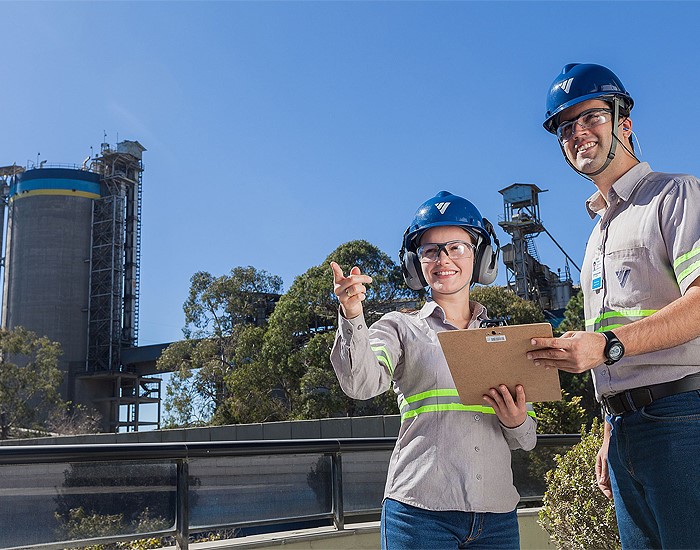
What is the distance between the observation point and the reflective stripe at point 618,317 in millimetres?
2242

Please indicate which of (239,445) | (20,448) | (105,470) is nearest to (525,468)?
(239,445)

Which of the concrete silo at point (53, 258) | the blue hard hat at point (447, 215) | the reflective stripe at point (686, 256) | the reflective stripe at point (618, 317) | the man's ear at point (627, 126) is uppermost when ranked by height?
the concrete silo at point (53, 258)

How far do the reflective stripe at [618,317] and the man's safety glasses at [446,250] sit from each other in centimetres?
48

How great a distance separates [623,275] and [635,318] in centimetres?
14

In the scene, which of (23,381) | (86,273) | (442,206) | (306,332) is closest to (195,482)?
(442,206)

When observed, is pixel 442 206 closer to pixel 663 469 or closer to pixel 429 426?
pixel 429 426

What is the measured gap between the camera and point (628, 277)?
2.28 meters

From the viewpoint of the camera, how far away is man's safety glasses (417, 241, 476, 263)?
2.56 metres

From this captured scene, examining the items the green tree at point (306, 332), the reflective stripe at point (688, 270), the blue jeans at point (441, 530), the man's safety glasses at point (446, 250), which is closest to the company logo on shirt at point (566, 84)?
the man's safety glasses at point (446, 250)

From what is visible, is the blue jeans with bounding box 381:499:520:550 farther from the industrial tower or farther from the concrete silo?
the concrete silo

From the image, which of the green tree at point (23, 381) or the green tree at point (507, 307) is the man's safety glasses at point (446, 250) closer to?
the green tree at point (507, 307)

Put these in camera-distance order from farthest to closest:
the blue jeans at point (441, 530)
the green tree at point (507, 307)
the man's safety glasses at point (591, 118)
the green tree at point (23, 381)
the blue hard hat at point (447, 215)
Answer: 1. the green tree at point (23, 381)
2. the green tree at point (507, 307)
3. the blue hard hat at point (447, 215)
4. the man's safety glasses at point (591, 118)
5. the blue jeans at point (441, 530)

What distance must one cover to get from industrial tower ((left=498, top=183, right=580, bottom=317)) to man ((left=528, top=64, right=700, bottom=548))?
1550 inches

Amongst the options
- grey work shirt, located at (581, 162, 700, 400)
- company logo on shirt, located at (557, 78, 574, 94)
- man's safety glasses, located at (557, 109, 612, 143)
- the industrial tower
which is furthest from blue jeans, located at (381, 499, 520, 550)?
the industrial tower
